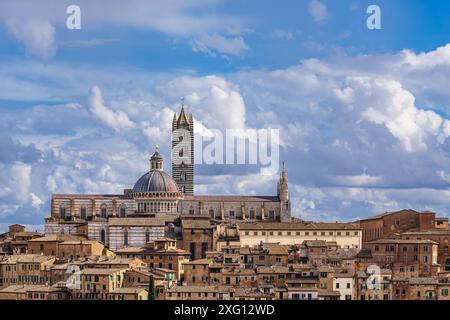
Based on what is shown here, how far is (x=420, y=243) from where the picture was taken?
2749 inches

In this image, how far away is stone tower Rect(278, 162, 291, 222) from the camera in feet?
297

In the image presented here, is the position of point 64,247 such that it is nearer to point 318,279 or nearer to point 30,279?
point 30,279

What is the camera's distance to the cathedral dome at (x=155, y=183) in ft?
296

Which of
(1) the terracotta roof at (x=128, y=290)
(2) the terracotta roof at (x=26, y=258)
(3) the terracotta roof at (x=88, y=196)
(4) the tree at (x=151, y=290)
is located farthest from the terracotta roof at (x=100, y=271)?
(3) the terracotta roof at (x=88, y=196)

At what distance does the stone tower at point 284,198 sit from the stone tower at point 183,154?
9.94m

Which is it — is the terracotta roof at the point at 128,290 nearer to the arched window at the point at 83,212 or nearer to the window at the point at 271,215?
the arched window at the point at 83,212

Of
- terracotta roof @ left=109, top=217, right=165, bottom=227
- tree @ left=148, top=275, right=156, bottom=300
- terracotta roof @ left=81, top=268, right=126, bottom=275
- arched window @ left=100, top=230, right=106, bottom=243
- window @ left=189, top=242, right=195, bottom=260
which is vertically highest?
terracotta roof @ left=109, top=217, right=165, bottom=227

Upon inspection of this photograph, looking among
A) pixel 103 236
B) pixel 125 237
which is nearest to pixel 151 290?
pixel 125 237

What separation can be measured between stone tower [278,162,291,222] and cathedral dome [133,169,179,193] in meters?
7.51

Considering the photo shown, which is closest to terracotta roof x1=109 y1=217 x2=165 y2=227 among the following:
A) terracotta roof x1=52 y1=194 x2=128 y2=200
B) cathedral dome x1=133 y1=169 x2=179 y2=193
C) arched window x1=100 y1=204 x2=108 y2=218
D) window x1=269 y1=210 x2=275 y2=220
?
arched window x1=100 y1=204 x2=108 y2=218

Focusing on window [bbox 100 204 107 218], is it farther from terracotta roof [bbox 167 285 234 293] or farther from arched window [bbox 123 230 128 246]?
terracotta roof [bbox 167 285 234 293]
